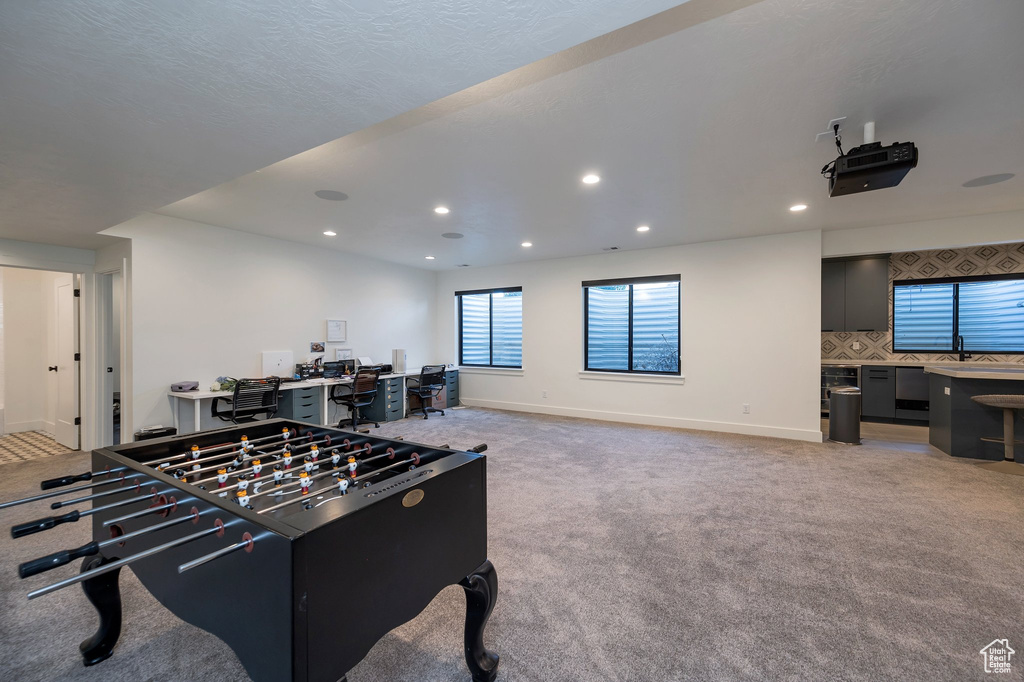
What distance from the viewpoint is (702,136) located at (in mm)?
2779

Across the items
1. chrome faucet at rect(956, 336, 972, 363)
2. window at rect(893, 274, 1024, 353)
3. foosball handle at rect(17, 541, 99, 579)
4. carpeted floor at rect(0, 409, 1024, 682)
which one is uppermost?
window at rect(893, 274, 1024, 353)

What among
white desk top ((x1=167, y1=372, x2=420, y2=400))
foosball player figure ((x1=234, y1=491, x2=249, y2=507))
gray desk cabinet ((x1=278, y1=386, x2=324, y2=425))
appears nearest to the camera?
foosball player figure ((x1=234, y1=491, x2=249, y2=507))

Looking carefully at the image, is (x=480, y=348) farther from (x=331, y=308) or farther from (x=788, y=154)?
(x=788, y=154)

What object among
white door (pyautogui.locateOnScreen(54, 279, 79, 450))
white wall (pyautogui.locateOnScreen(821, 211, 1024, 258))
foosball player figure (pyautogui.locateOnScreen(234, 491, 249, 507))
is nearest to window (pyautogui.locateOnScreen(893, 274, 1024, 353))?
white wall (pyautogui.locateOnScreen(821, 211, 1024, 258))

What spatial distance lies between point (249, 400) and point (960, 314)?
9.43 meters

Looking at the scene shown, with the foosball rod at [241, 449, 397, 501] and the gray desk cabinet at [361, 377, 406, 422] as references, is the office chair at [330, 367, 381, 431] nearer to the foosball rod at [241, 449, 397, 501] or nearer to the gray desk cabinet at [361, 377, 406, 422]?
the gray desk cabinet at [361, 377, 406, 422]

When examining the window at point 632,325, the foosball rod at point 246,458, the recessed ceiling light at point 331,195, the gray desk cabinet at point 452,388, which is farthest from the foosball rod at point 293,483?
the gray desk cabinet at point 452,388

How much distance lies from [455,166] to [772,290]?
4.51 m

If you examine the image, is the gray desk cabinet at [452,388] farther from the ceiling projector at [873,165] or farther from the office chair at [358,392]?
the ceiling projector at [873,165]

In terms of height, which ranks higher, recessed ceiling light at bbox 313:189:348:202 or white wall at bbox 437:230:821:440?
recessed ceiling light at bbox 313:189:348:202

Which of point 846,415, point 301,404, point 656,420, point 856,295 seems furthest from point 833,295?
point 301,404

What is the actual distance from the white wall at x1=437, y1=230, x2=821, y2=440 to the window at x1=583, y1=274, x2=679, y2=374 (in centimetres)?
18

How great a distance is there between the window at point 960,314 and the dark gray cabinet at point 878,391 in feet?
1.82

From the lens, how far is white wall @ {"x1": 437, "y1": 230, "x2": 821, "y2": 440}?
17.3 ft
